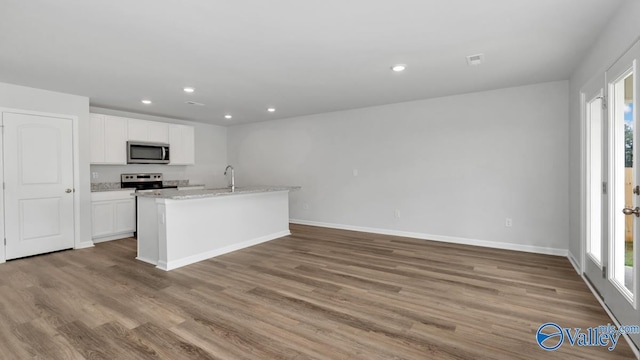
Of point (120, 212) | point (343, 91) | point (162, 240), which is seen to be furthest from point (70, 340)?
point (343, 91)

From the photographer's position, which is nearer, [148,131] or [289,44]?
[289,44]

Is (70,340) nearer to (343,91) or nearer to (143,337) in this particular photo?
(143,337)

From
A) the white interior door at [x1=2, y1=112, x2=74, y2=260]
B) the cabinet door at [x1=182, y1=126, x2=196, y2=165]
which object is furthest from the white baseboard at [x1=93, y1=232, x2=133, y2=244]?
the cabinet door at [x1=182, y1=126, x2=196, y2=165]

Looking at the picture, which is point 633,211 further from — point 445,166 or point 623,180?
point 445,166

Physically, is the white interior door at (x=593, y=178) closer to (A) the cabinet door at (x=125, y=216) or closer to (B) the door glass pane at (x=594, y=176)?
(B) the door glass pane at (x=594, y=176)

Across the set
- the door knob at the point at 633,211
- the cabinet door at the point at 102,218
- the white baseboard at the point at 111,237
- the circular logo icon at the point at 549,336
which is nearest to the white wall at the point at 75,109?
the cabinet door at the point at 102,218

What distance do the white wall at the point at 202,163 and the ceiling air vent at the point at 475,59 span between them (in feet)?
19.6

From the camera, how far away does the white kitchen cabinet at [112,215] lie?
501 cm

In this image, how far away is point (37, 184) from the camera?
4.26 m

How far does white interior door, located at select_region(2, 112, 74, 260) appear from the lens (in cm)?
405

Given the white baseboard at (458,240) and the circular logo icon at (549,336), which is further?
the white baseboard at (458,240)

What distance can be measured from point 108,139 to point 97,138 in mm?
168

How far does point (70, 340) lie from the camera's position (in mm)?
2154

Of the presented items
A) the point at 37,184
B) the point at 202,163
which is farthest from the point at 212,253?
the point at 202,163
